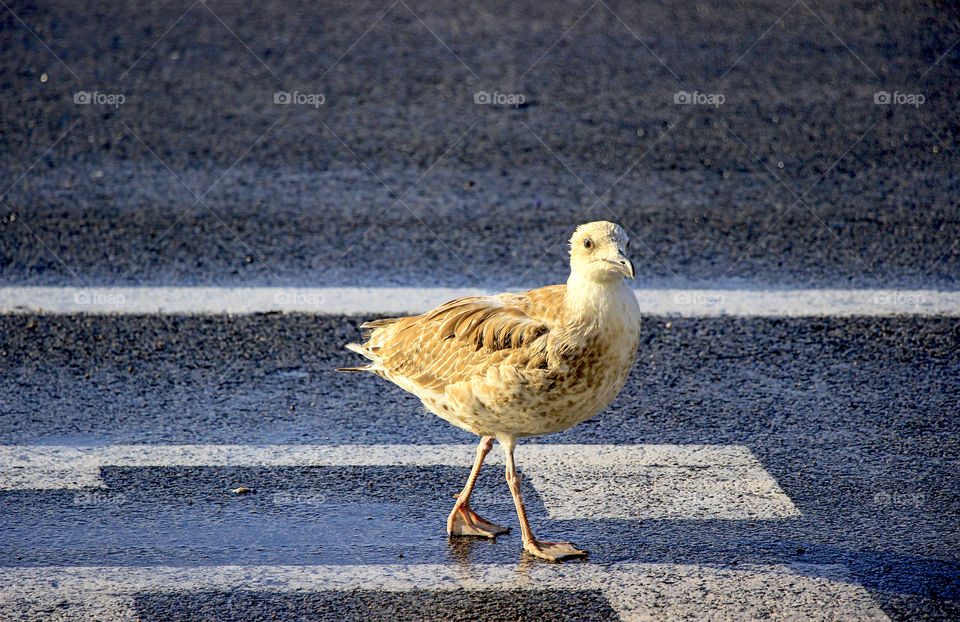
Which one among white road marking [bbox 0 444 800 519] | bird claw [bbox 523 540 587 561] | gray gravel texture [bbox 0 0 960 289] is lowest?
bird claw [bbox 523 540 587 561]

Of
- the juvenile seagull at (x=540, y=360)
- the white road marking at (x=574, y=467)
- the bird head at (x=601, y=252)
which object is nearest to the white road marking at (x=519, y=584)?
the juvenile seagull at (x=540, y=360)

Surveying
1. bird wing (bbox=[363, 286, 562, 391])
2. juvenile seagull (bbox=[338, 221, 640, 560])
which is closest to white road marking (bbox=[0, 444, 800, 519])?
juvenile seagull (bbox=[338, 221, 640, 560])

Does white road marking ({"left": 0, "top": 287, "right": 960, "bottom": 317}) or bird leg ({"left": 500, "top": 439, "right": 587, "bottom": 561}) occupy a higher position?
white road marking ({"left": 0, "top": 287, "right": 960, "bottom": 317})

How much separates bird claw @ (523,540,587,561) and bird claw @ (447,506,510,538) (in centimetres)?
23

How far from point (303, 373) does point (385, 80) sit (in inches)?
243

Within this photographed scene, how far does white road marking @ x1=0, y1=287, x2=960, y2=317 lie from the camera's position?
699 cm

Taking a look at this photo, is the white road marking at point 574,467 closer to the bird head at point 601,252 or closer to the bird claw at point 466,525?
the bird claw at point 466,525

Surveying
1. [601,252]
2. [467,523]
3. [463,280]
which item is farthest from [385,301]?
[601,252]

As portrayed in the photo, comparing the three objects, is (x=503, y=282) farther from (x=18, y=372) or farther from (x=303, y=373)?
(x=18, y=372)

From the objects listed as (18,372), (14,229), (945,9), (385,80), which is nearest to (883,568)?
(18,372)

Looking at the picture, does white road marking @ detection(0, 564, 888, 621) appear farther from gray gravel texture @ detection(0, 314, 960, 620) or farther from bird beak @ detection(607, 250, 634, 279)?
bird beak @ detection(607, 250, 634, 279)

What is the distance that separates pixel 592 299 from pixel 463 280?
3117 millimetres

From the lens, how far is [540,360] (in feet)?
14.6

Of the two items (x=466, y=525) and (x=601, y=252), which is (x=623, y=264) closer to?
(x=601, y=252)
